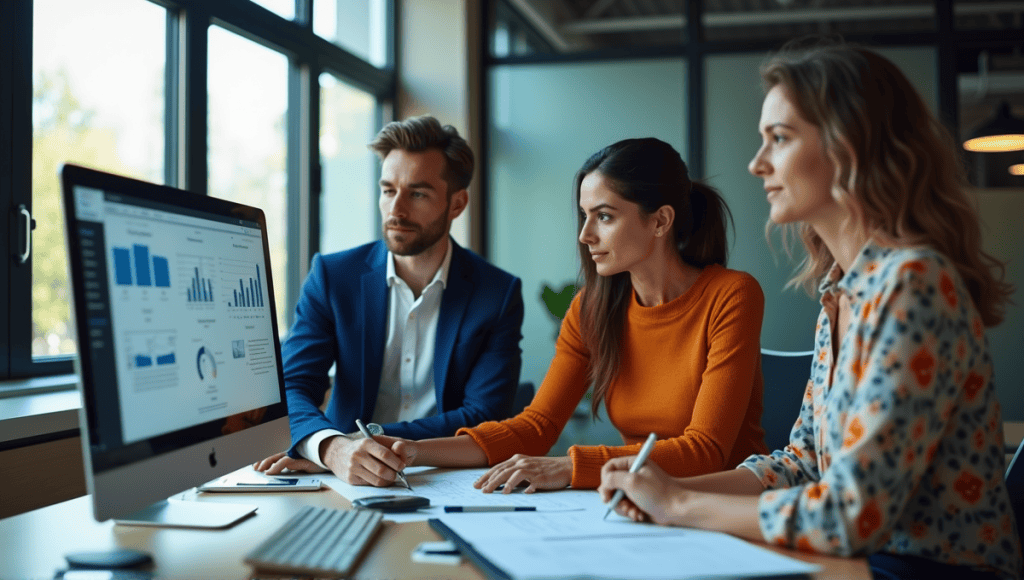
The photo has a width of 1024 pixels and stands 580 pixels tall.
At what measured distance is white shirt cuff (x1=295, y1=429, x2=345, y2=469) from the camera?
62.6 inches

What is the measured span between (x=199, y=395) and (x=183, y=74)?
203 cm

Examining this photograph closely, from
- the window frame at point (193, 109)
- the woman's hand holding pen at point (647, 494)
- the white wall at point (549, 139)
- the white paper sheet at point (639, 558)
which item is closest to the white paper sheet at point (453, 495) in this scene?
the woman's hand holding pen at point (647, 494)

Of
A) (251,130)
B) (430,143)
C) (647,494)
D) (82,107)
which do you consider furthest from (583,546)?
(251,130)

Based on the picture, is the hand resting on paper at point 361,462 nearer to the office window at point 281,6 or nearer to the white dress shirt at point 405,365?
the white dress shirt at point 405,365

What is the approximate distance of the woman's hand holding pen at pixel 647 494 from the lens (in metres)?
1.13

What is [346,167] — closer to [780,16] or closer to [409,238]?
[409,238]

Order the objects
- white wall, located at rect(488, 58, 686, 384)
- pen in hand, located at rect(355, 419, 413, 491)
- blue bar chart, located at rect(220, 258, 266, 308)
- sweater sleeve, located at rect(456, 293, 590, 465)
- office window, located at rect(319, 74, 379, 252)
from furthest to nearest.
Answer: white wall, located at rect(488, 58, 686, 384), office window, located at rect(319, 74, 379, 252), sweater sleeve, located at rect(456, 293, 590, 465), pen in hand, located at rect(355, 419, 413, 491), blue bar chart, located at rect(220, 258, 266, 308)

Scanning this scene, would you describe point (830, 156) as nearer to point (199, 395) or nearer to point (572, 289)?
point (199, 395)

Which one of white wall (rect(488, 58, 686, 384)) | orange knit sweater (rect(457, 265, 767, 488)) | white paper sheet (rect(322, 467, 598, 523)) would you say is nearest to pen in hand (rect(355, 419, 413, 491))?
white paper sheet (rect(322, 467, 598, 523))

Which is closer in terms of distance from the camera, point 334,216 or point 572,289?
point 334,216

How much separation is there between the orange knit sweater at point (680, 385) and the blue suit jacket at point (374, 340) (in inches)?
9.7

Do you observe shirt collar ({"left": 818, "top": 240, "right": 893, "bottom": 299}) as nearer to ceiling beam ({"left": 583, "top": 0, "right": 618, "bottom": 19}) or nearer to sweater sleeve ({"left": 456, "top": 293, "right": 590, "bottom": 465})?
sweater sleeve ({"left": 456, "top": 293, "right": 590, "bottom": 465})

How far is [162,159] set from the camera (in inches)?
112

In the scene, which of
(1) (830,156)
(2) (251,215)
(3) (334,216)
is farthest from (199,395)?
(3) (334,216)
